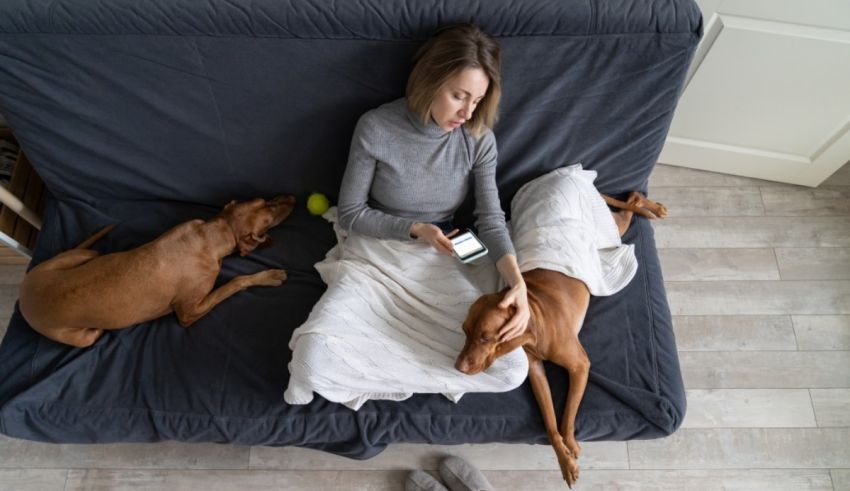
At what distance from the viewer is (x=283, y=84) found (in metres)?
1.65

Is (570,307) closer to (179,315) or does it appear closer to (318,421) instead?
(318,421)

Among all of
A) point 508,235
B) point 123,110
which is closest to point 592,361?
point 508,235

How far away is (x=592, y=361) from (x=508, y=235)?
0.47 metres

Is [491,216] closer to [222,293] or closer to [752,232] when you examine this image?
[222,293]

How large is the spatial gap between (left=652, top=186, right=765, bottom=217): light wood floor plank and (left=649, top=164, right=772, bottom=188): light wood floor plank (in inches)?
0.9

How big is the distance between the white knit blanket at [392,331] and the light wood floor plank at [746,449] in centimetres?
84

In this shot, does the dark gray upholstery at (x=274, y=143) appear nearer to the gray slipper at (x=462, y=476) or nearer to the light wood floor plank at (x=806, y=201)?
the gray slipper at (x=462, y=476)

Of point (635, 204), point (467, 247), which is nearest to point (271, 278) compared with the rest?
point (467, 247)

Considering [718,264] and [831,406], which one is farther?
[718,264]

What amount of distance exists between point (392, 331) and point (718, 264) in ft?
5.07

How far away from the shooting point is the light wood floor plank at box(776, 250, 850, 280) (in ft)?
7.83

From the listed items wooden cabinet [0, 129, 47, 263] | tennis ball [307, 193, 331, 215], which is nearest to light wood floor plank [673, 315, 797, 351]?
tennis ball [307, 193, 331, 215]

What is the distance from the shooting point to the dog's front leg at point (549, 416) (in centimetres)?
163

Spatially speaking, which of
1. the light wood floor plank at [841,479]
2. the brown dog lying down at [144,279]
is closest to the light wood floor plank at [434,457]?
the brown dog lying down at [144,279]
